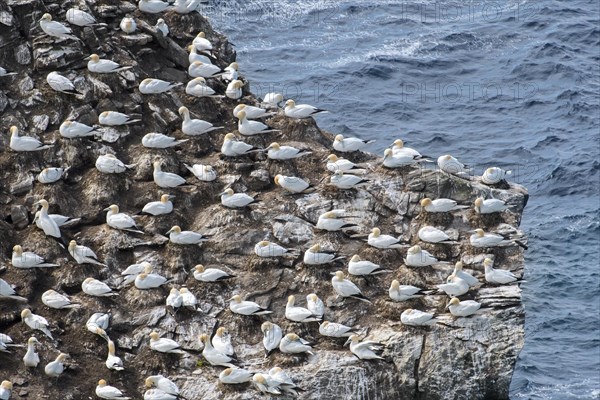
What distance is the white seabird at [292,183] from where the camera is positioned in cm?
3856

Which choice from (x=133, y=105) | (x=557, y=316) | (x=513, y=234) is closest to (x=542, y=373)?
(x=557, y=316)

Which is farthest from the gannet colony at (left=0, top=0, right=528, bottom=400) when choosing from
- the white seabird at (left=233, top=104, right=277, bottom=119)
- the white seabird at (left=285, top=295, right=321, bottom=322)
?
the white seabird at (left=233, top=104, right=277, bottom=119)

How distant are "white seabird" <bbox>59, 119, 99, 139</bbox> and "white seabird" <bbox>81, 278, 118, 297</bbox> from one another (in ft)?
16.6

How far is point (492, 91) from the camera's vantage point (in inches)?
2377

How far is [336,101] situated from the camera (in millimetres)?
59219

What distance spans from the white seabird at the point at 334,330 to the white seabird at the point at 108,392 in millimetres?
4831

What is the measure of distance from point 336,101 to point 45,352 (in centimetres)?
2721

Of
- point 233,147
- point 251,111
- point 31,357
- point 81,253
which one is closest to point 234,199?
point 233,147

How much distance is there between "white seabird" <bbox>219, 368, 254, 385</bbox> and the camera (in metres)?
33.4

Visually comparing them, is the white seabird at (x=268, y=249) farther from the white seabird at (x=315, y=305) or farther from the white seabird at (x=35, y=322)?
the white seabird at (x=35, y=322)

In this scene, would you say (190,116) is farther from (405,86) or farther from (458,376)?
(405,86)

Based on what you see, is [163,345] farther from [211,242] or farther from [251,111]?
[251,111]

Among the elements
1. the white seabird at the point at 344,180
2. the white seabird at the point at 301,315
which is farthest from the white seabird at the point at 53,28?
the white seabird at the point at 301,315

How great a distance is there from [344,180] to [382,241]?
2.27 m
